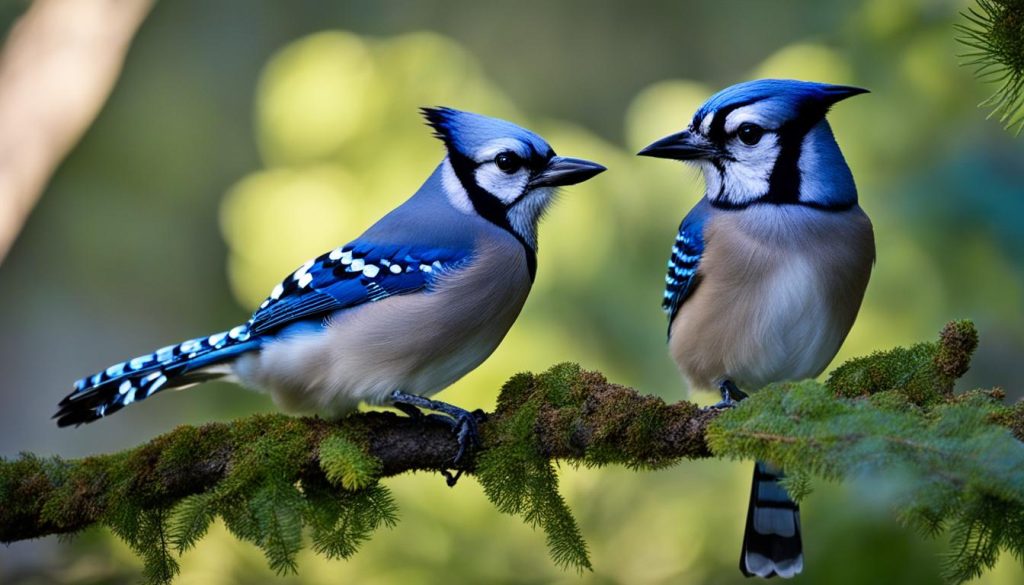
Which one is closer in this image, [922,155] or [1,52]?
[922,155]

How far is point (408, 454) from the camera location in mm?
2137

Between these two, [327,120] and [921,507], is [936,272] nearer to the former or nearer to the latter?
[327,120]

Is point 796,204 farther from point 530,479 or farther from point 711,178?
point 530,479

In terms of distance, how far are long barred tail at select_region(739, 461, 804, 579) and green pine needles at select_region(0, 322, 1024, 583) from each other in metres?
0.51

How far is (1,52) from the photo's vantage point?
4.55m

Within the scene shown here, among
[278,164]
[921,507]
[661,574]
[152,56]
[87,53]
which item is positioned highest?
[152,56]

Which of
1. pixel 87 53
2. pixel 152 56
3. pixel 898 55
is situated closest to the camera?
pixel 898 55

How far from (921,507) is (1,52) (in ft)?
13.7

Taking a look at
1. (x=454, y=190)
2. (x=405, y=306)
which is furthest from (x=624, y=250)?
(x=405, y=306)

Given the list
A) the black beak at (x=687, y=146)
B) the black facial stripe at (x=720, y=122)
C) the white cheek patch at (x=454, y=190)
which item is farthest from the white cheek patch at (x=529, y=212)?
the black facial stripe at (x=720, y=122)

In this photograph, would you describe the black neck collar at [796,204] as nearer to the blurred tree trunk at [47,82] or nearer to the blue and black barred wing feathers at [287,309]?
the blue and black barred wing feathers at [287,309]

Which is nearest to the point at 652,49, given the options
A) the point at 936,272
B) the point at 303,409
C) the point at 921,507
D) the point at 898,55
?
the point at 898,55

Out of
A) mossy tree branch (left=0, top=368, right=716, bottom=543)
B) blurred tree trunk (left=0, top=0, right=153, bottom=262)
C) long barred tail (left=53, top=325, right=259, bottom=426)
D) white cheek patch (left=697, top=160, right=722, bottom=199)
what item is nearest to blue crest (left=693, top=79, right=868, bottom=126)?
white cheek patch (left=697, top=160, right=722, bottom=199)

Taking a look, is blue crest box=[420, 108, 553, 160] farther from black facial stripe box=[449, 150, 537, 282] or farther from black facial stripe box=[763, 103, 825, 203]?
black facial stripe box=[763, 103, 825, 203]
